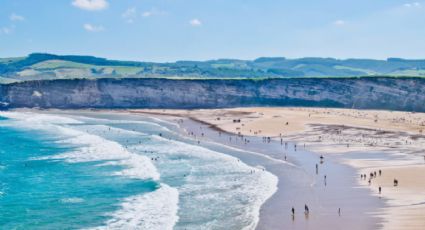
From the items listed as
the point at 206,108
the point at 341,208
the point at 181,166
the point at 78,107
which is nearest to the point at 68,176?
the point at 181,166

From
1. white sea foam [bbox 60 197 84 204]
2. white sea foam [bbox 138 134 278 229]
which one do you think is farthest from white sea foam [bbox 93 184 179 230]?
white sea foam [bbox 60 197 84 204]

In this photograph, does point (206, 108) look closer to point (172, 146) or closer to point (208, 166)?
point (172, 146)

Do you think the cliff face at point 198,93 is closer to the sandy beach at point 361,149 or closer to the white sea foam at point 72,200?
the sandy beach at point 361,149

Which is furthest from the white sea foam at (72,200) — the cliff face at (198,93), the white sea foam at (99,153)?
the cliff face at (198,93)

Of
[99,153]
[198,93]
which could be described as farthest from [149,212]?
[198,93]

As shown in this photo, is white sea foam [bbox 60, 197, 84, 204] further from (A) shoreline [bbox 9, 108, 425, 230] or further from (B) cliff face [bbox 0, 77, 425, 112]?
(B) cliff face [bbox 0, 77, 425, 112]
